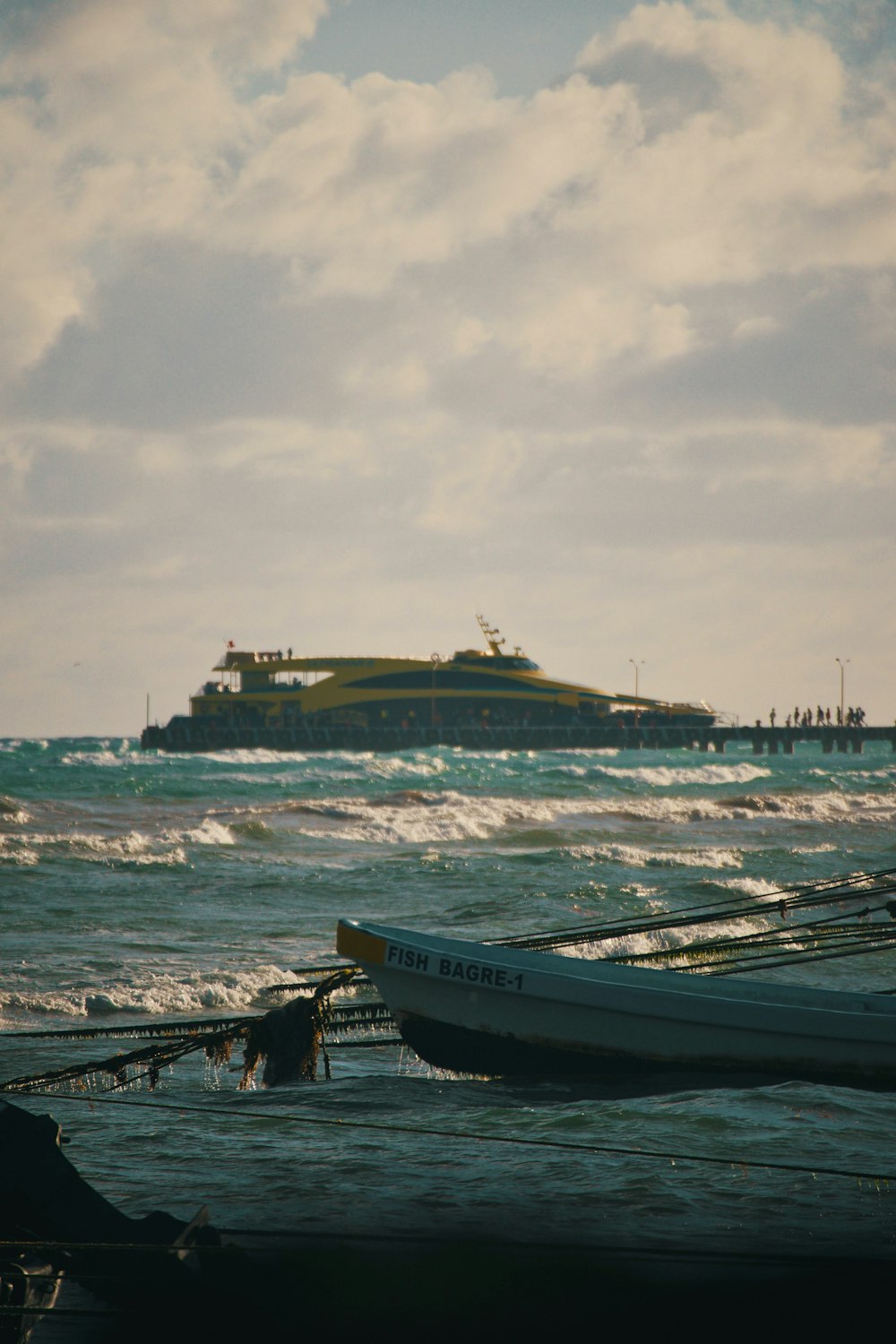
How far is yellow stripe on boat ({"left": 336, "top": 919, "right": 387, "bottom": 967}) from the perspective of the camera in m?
8.54

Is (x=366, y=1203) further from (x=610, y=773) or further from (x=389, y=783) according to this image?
(x=610, y=773)

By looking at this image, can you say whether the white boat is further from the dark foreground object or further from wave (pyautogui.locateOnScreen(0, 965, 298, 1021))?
the dark foreground object

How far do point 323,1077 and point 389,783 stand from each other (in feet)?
138

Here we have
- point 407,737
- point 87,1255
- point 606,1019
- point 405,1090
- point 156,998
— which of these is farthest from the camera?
point 407,737

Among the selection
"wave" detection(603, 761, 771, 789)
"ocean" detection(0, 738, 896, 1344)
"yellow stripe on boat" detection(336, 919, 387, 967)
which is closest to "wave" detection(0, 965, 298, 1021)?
"ocean" detection(0, 738, 896, 1344)

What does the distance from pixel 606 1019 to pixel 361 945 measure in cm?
169

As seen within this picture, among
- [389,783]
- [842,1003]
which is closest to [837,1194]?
[842,1003]

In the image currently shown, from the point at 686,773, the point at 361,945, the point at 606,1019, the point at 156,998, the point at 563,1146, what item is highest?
the point at 361,945

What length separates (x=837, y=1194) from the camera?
6273 mm

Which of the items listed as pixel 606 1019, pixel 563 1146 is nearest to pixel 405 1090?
pixel 606 1019

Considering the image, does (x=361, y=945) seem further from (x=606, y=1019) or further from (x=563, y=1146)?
(x=563, y=1146)

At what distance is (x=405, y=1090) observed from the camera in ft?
27.6

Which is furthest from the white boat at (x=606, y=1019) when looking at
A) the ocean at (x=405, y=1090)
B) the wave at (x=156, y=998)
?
the wave at (x=156, y=998)

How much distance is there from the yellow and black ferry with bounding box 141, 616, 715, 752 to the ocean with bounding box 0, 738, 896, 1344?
46641 mm
